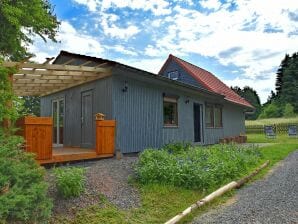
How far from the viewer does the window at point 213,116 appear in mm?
16484

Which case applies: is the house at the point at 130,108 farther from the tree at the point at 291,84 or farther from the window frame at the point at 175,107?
the tree at the point at 291,84

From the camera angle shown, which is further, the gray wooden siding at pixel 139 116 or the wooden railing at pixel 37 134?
the gray wooden siding at pixel 139 116

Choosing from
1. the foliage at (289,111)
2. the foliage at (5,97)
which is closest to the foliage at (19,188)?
the foliage at (5,97)

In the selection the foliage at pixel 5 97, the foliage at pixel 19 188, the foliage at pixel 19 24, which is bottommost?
the foliage at pixel 19 188

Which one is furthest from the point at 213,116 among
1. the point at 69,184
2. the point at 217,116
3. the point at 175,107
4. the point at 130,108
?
the point at 69,184

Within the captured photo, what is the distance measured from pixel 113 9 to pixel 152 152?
787 cm

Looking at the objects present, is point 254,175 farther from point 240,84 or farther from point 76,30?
point 240,84

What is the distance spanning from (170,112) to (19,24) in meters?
8.63

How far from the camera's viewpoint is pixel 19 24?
1539cm

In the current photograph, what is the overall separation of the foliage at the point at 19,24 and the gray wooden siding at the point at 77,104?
4.05 meters

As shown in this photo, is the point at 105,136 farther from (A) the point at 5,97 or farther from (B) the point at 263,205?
(B) the point at 263,205

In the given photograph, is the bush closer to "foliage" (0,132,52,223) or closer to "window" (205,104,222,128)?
"foliage" (0,132,52,223)

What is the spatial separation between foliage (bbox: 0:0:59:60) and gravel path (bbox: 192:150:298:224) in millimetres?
12432

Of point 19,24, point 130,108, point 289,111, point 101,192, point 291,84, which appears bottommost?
point 101,192
